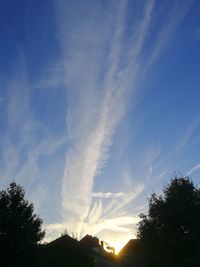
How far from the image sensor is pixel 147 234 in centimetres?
3994

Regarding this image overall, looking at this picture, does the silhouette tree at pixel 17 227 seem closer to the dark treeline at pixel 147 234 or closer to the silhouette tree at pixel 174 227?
the dark treeline at pixel 147 234

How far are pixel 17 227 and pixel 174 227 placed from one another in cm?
1663

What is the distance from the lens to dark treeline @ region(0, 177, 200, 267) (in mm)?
33438

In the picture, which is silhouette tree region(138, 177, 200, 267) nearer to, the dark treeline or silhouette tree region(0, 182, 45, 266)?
the dark treeline

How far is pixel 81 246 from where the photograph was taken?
33281mm

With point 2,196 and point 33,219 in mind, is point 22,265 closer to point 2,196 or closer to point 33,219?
point 33,219

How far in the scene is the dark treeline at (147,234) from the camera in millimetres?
33438

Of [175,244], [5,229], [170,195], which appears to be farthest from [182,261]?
[5,229]

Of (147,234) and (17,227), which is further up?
(17,227)

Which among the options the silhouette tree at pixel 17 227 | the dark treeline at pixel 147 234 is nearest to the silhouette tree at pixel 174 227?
the dark treeline at pixel 147 234

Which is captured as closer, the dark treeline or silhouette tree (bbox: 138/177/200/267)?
the dark treeline

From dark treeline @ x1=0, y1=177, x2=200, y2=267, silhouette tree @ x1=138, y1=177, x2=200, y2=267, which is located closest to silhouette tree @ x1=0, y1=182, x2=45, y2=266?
dark treeline @ x1=0, y1=177, x2=200, y2=267

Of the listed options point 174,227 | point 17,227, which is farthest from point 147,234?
point 17,227

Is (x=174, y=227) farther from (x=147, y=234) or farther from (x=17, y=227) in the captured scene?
(x=17, y=227)
